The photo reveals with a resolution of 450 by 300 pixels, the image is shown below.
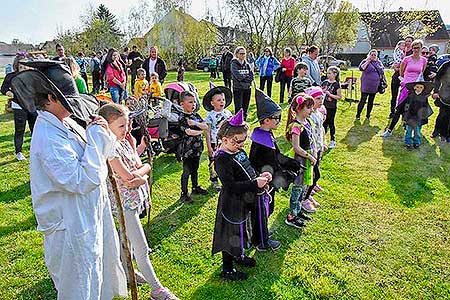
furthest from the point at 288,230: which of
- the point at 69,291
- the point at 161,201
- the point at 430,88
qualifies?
the point at 430,88

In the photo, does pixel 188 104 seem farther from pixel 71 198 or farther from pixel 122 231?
pixel 71 198

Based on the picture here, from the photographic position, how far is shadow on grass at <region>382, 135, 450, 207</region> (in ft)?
18.8

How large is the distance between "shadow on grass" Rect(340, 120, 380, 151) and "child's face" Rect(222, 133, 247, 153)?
5.33m

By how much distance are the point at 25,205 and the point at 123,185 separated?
3.07 m

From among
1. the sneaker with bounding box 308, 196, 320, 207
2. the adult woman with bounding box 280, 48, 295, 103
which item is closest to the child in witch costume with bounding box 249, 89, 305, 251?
the sneaker with bounding box 308, 196, 320, 207

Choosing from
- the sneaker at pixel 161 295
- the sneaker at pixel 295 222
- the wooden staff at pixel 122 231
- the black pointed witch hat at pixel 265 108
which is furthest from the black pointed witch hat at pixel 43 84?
the sneaker at pixel 295 222

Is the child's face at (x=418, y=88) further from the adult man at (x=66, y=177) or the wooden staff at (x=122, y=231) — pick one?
the adult man at (x=66, y=177)

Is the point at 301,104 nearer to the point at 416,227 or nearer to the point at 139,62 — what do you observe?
the point at 416,227

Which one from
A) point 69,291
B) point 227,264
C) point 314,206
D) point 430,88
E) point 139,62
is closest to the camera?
point 69,291

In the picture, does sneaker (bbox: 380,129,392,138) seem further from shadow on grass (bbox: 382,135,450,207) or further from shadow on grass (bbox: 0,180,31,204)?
shadow on grass (bbox: 0,180,31,204)

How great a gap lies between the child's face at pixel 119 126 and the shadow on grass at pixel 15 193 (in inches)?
144

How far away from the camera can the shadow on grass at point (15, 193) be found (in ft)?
18.5

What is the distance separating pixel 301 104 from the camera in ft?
14.3

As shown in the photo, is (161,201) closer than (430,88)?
Yes
